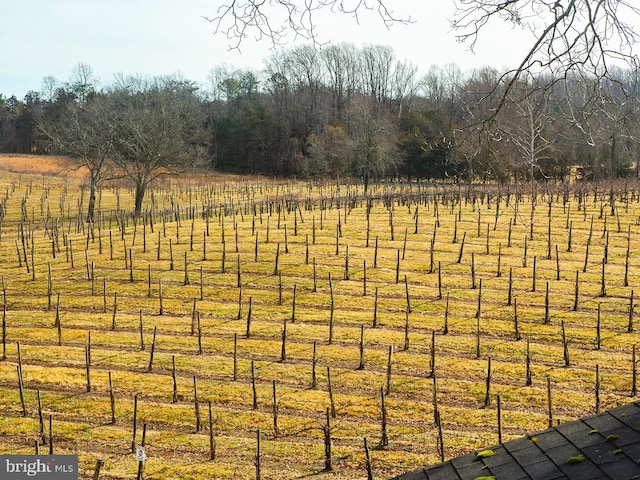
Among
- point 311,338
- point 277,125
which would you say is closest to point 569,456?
point 311,338

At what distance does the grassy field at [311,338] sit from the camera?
15281 millimetres

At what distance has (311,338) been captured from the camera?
21.5 metres

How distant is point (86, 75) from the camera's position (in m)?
79.4

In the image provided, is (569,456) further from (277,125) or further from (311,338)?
(277,125)

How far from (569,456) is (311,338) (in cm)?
1619

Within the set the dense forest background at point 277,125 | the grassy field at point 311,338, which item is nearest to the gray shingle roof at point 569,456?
the grassy field at point 311,338

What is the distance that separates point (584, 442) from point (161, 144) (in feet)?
136

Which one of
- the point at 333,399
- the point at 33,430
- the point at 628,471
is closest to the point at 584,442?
the point at 628,471

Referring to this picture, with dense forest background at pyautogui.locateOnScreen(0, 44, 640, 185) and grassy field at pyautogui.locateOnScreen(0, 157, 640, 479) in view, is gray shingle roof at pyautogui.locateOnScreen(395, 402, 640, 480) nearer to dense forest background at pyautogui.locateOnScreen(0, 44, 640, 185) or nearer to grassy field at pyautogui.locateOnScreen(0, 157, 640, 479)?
grassy field at pyautogui.locateOnScreen(0, 157, 640, 479)

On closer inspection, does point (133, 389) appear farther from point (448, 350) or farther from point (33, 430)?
point (448, 350)

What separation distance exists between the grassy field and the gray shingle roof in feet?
7.22

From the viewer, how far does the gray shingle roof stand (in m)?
5.19

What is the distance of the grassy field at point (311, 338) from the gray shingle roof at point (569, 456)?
7.22ft

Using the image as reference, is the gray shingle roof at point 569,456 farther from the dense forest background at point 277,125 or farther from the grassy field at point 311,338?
the dense forest background at point 277,125
